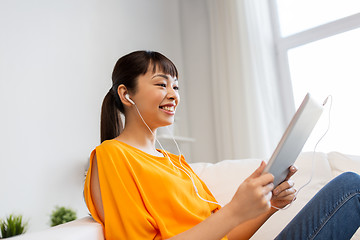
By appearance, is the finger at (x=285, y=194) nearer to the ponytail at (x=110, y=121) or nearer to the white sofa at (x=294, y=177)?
the white sofa at (x=294, y=177)

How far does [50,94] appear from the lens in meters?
1.98

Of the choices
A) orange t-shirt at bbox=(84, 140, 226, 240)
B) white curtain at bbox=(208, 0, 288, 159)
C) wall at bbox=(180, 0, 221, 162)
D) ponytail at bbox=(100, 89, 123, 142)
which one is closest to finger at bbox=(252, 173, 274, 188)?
orange t-shirt at bbox=(84, 140, 226, 240)

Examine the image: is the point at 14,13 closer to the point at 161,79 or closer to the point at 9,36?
the point at 9,36

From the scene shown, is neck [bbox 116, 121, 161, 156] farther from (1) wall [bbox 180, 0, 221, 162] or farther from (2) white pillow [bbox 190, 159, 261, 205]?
(1) wall [bbox 180, 0, 221, 162]

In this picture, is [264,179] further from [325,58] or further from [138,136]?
[325,58]

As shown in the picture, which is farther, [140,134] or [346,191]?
[140,134]

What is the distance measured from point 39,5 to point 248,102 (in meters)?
1.56

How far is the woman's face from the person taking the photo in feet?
3.62

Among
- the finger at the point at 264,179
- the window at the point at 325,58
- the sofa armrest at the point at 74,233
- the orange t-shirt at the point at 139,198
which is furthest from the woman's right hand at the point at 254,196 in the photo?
the window at the point at 325,58

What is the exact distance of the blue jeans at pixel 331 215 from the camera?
805 millimetres

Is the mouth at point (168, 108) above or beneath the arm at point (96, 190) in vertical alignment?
above

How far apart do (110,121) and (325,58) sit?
1.92 meters

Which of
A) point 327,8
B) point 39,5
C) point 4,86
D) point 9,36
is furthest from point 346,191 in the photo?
point 327,8

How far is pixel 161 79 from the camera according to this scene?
44.6 inches
